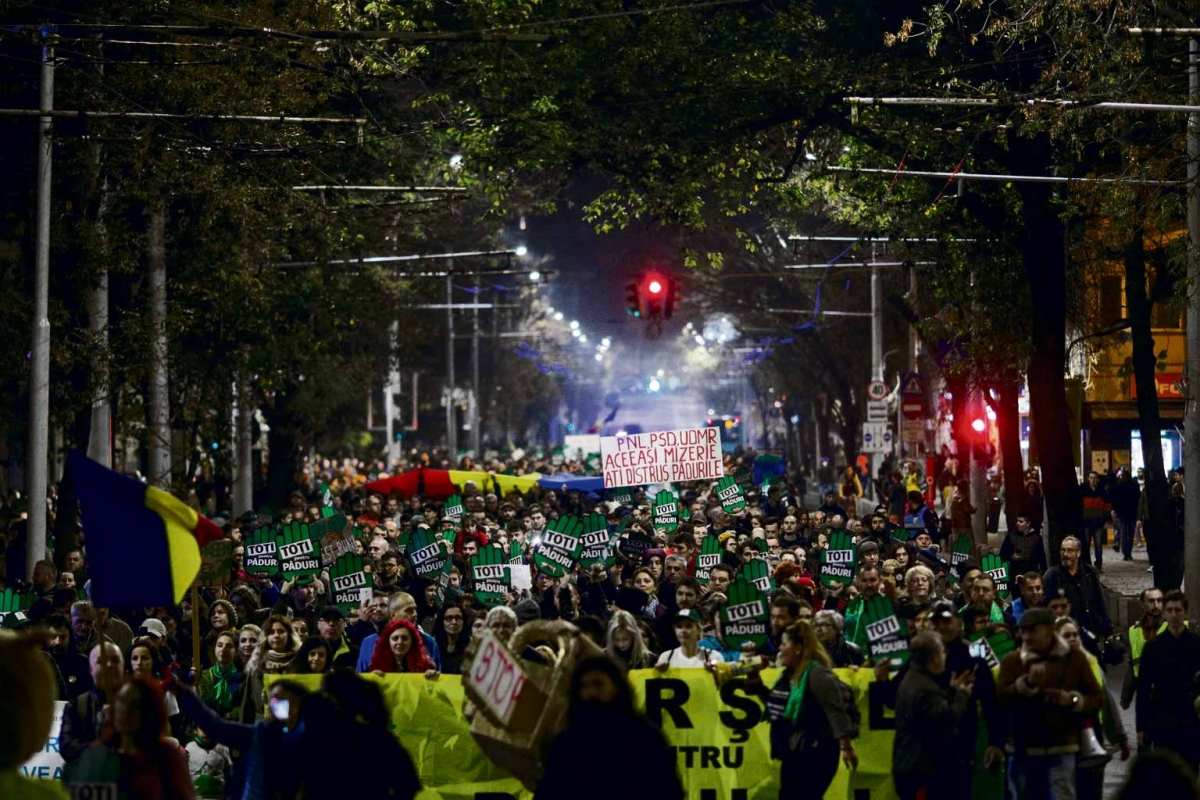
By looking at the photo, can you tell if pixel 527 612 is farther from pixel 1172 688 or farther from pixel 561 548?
pixel 1172 688

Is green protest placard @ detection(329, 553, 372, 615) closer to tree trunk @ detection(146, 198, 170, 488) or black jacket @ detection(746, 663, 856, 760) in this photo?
black jacket @ detection(746, 663, 856, 760)

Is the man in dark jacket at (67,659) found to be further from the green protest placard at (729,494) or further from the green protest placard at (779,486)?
the green protest placard at (779,486)

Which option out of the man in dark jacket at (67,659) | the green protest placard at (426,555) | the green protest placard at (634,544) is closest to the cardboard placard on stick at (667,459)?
the green protest placard at (634,544)

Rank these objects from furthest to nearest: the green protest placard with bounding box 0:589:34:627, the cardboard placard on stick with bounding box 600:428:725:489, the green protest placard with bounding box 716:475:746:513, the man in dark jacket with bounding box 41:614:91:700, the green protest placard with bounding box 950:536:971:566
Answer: the green protest placard with bounding box 716:475:746:513
the cardboard placard on stick with bounding box 600:428:725:489
the green protest placard with bounding box 950:536:971:566
the green protest placard with bounding box 0:589:34:627
the man in dark jacket with bounding box 41:614:91:700

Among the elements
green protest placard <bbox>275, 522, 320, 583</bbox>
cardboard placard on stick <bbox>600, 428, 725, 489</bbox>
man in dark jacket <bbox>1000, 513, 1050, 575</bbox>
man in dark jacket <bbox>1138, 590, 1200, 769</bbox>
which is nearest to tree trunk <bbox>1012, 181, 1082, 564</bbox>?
man in dark jacket <bbox>1000, 513, 1050, 575</bbox>

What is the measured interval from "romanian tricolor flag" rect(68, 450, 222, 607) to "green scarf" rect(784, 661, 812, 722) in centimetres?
346

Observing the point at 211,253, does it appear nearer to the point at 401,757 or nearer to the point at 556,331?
the point at 401,757

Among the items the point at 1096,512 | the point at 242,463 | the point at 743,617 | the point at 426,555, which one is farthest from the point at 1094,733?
the point at 242,463

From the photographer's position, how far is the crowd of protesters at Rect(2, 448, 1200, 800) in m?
8.98

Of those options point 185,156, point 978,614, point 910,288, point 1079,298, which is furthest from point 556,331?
point 978,614

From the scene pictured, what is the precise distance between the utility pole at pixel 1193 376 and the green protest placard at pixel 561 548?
5.71 m

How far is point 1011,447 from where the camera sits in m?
28.9

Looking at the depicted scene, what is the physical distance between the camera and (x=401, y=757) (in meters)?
9.10

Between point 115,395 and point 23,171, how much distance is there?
9.90ft
